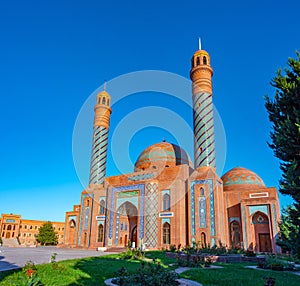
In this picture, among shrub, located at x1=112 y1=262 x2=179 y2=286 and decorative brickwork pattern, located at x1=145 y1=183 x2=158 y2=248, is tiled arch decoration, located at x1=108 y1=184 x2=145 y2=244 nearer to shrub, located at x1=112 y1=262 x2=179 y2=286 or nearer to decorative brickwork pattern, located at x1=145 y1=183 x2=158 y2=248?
decorative brickwork pattern, located at x1=145 y1=183 x2=158 y2=248

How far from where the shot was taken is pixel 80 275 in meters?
6.53

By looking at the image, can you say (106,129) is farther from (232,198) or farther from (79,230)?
(232,198)

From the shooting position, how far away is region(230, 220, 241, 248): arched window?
19.5 meters

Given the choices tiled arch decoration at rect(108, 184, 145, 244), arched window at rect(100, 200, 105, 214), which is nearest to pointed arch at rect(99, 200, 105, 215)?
arched window at rect(100, 200, 105, 214)

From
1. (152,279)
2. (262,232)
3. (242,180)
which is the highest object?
(242,180)

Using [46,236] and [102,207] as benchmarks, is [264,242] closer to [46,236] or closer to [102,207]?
[102,207]

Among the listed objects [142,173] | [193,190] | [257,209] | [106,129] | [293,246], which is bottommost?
[293,246]

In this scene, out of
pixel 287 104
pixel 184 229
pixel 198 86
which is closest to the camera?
pixel 287 104

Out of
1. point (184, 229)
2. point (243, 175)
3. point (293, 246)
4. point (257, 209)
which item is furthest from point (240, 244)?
point (293, 246)

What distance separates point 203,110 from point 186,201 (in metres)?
6.93

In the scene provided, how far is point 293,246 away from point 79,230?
66.7 feet

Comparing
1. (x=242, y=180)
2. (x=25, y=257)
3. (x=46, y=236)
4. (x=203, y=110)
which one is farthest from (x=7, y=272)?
(x=46, y=236)

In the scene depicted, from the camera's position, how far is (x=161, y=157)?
23.7 m

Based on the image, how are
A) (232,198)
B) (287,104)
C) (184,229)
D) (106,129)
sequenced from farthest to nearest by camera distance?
(106,129) → (232,198) → (184,229) → (287,104)
